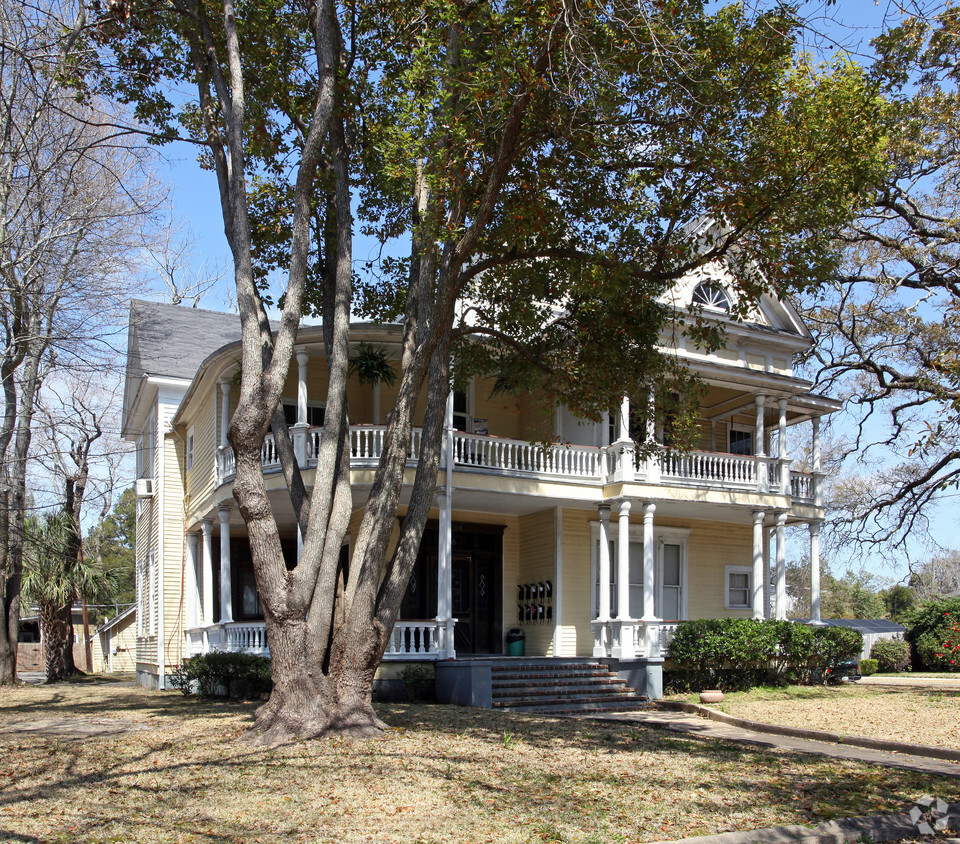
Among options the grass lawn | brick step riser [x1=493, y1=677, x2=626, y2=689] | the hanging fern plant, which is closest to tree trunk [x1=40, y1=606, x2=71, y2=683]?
the hanging fern plant

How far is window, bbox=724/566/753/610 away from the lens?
2264 centimetres

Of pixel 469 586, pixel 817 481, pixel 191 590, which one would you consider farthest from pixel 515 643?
pixel 817 481

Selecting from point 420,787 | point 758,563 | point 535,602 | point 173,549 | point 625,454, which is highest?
point 625,454

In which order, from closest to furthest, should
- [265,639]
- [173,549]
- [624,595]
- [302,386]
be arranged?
[302,386] → [265,639] → [624,595] → [173,549]

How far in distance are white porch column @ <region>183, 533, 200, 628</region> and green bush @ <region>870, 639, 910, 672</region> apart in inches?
727

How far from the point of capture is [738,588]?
22.9 m

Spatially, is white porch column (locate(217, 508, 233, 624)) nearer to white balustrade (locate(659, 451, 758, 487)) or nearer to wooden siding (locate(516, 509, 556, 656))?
wooden siding (locate(516, 509, 556, 656))

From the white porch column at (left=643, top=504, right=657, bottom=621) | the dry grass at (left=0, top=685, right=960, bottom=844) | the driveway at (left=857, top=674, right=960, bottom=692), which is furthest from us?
the driveway at (left=857, top=674, right=960, bottom=692)

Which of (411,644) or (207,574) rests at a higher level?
(207,574)

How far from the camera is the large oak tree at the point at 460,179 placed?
10180 millimetres

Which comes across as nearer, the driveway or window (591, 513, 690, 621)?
the driveway

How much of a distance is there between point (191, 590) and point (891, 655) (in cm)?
1918

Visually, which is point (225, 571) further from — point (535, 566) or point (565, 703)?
point (565, 703)

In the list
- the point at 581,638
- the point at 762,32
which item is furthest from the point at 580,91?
the point at 581,638
